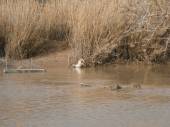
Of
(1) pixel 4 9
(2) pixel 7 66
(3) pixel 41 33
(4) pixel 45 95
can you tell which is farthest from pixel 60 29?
(4) pixel 45 95

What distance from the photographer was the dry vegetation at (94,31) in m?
13.5

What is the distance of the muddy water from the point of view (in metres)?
7.79

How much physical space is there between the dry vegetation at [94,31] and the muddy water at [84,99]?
40.4 inches

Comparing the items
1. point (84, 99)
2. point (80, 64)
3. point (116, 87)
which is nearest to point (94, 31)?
point (80, 64)

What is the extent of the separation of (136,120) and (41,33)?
Result: 24.5 feet

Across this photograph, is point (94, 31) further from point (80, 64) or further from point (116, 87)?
point (116, 87)

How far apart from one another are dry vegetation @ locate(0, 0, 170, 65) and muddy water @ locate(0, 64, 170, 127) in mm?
1027

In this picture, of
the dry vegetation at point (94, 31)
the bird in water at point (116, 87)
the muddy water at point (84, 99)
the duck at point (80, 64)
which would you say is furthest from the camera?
the dry vegetation at point (94, 31)

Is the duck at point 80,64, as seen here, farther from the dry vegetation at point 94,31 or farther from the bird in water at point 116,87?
the bird in water at point 116,87

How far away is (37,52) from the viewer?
14.6 metres

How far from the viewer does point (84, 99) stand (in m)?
9.25

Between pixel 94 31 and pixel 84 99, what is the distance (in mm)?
4602

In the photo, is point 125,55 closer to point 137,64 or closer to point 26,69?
point 137,64

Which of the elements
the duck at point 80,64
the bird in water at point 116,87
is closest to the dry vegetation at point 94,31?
the duck at point 80,64
